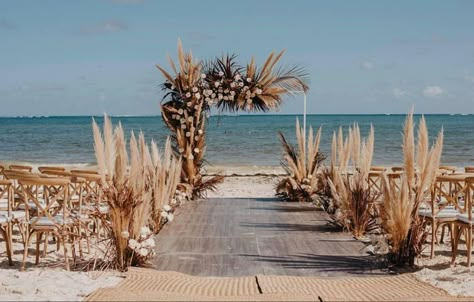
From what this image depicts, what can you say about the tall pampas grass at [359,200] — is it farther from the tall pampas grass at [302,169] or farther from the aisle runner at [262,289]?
the tall pampas grass at [302,169]

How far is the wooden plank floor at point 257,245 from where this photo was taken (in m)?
6.18

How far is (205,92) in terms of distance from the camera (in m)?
11.9

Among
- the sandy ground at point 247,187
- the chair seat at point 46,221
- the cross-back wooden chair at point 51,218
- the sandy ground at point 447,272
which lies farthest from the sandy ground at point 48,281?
the sandy ground at point 247,187

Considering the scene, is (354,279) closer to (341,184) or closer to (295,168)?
(341,184)

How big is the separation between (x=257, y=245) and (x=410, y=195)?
175cm

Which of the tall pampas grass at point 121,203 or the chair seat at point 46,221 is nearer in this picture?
Answer: the tall pampas grass at point 121,203

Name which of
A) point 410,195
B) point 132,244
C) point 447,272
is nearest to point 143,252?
point 132,244

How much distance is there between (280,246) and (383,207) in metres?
1.20

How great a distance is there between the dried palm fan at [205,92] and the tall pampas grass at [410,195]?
19.1 feet

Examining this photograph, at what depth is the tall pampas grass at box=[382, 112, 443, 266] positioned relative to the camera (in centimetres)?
624

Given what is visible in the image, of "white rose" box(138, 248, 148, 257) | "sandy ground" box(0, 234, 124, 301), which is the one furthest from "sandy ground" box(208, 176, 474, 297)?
"sandy ground" box(0, 234, 124, 301)

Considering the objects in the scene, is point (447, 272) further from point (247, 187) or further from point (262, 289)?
point (247, 187)

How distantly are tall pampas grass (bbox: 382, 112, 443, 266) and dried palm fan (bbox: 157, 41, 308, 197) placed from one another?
229 inches

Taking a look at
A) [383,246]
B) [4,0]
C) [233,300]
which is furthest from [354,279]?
[4,0]
